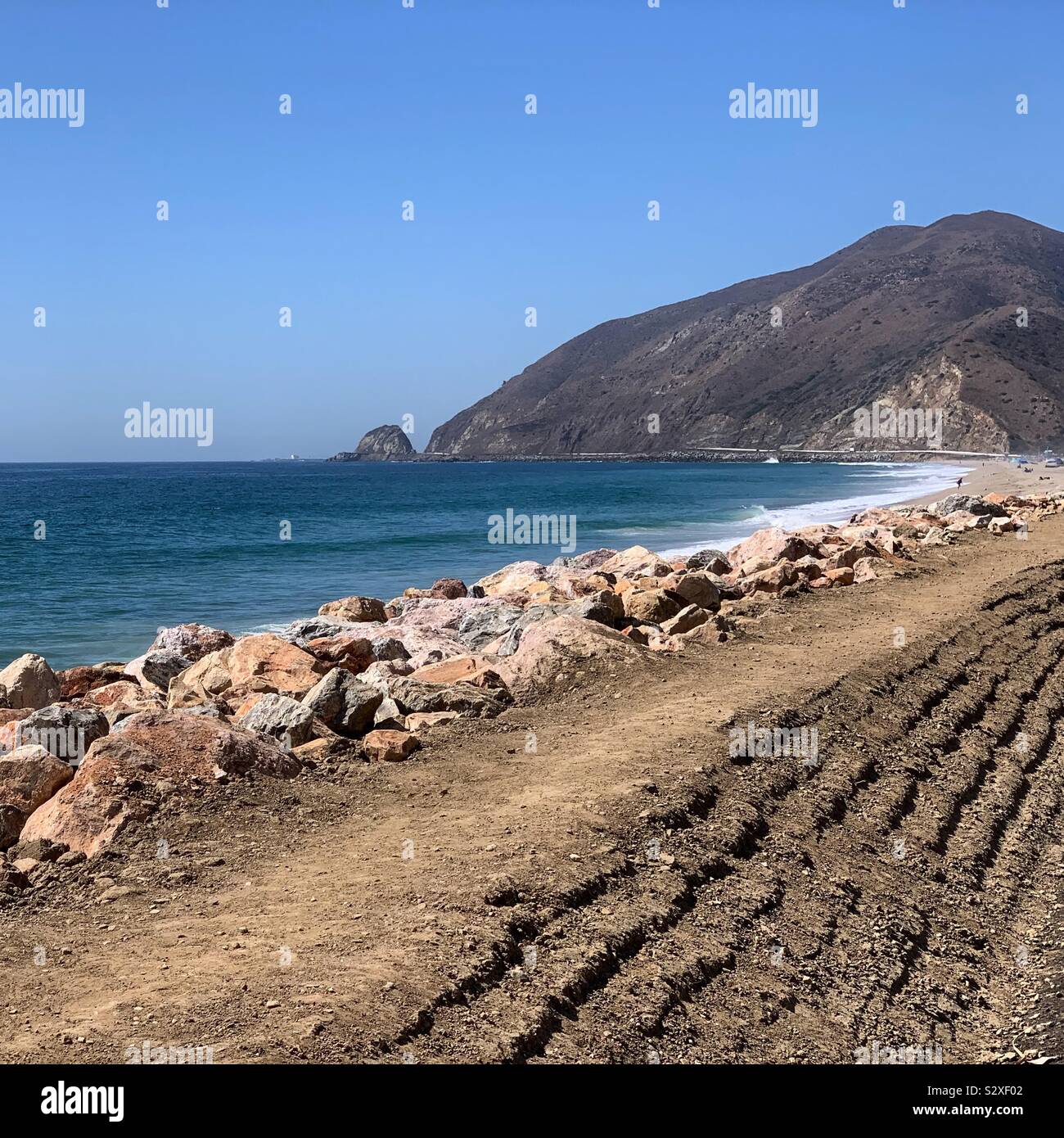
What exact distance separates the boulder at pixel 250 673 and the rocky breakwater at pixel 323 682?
2 centimetres

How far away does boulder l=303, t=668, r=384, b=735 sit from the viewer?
7566mm

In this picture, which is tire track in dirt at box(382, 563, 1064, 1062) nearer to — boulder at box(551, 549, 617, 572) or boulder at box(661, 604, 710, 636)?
boulder at box(661, 604, 710, 636)

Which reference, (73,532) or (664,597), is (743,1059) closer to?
(664,597)

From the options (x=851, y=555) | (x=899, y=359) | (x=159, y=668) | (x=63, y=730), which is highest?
(x=899, y=359)

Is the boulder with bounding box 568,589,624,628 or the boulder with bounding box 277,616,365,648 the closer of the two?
the boulder with bounding box 568,589,624,628

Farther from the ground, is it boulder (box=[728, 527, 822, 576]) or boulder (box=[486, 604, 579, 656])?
boulder (box=[728, 527, 822, 576])

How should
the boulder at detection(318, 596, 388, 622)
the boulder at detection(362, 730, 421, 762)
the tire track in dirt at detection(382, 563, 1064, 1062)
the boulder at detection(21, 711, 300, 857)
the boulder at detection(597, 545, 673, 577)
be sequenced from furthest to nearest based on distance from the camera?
the boulder at detection(597, 545, 673, 577) → the boulder at detection(318, 596, 388, 622) → the boulder at detection(362, 730, 421, 762) → the boulder at detection(21, 711, 300, 857) → the tire track in dirt at detection(382, 563, 1064, 1062)

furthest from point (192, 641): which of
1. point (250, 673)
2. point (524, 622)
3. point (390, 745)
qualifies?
point (390, 745)

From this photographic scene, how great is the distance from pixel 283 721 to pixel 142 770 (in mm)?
1215

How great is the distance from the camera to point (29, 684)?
34.9 ft

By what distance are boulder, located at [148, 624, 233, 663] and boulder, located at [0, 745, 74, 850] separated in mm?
5991

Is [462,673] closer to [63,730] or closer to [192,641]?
[63,730]

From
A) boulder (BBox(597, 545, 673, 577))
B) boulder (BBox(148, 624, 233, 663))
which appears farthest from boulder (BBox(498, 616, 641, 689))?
boulder (BBox(597, 545, 673, 577))
